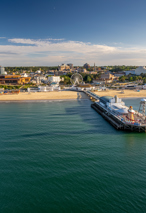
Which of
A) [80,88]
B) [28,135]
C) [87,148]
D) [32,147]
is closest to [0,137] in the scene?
[28,135]

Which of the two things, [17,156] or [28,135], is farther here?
[28,135]

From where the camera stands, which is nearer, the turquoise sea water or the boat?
the turquoise sea water

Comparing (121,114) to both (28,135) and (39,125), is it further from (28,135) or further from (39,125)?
(28,135)

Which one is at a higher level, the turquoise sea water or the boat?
the boat

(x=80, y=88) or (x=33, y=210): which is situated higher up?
(x=80, y=88)

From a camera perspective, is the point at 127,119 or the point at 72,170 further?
the point at 127,119

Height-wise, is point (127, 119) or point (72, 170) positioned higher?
point (127, 119)

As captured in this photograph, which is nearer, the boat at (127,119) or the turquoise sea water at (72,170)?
the turquoise sea water at (72,170)

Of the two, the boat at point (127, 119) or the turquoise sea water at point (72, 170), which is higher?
the boat at point (127, 119)
